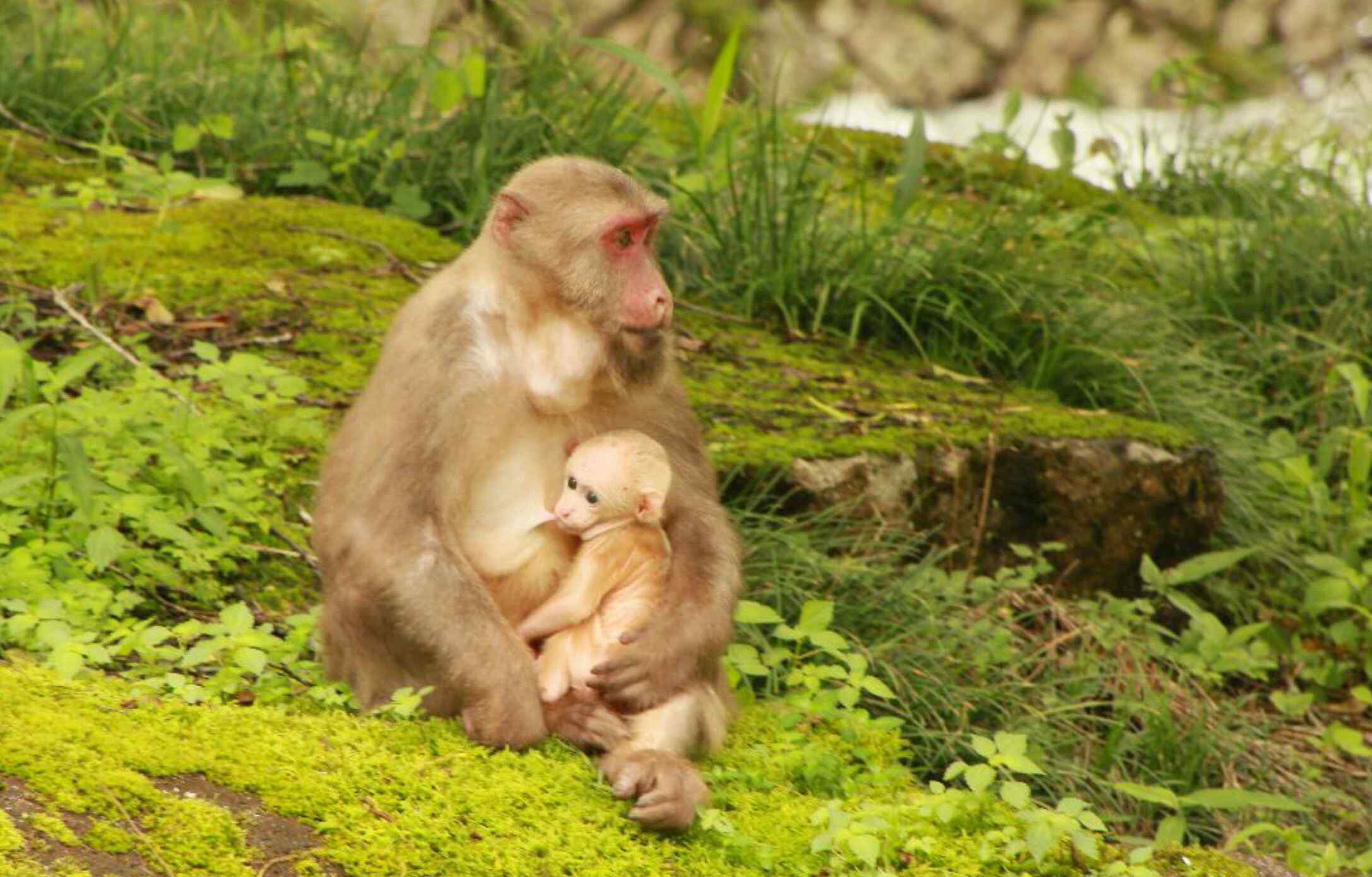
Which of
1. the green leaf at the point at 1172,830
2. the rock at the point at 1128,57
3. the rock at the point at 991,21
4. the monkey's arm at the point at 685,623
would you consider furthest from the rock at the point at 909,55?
the monkey's arm at the point at 685,623

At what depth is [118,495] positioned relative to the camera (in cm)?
467

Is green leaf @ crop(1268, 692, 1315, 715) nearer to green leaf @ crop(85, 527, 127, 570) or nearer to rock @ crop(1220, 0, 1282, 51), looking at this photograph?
green leaf @ crop(85, 527, 127, 570)

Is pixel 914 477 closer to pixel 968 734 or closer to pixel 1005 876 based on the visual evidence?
pixel 968 734

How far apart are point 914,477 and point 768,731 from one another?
1890mm

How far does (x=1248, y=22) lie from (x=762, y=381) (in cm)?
1222

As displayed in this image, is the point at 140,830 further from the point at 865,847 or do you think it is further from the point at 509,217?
the point at 509,217

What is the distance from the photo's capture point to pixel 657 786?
355 cm

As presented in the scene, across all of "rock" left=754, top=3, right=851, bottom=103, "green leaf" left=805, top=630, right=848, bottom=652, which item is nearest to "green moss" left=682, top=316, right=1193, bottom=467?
"green leaf" left=805, top=630, right=848, bottom=652

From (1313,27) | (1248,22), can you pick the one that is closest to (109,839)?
(1248,22)

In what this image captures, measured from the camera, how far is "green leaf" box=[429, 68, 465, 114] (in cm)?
723

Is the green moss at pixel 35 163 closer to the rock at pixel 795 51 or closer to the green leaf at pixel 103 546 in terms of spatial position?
the green leaf at pixel 103 546

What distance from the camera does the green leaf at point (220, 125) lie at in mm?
7090

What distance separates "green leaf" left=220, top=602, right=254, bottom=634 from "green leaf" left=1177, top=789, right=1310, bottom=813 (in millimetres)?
2534

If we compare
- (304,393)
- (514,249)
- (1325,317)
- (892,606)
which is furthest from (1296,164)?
(514,249)
